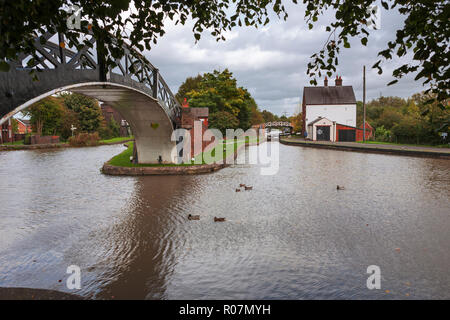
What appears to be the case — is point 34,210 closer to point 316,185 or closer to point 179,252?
point 179,252

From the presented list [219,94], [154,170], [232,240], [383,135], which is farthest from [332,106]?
[232,240]

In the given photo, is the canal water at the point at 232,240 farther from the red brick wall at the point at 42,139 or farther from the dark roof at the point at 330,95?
the dark roof at the point at 330,95

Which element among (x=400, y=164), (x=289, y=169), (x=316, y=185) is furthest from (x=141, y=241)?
(x=400, y=164)

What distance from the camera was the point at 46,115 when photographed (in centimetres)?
5359

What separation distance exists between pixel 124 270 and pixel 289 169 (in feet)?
51.0

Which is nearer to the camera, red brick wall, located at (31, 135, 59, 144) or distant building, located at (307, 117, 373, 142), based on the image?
red brick wall, located at (31, 135, 59, 144)

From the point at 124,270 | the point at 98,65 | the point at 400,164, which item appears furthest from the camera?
the point at 400,164

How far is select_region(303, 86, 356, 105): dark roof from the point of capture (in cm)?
5650

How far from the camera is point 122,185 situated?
51.3 ft

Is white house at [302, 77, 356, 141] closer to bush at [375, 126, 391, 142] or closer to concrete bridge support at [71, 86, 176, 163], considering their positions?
bush at [375, 126, 391, 142]

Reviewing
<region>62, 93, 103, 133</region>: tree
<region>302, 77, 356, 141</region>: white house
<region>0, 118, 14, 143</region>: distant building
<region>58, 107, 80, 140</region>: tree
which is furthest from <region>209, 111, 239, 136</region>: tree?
<region>0, 118, 14, 143</region>: distant building

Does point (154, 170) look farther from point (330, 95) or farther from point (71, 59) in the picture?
point (330, 95)

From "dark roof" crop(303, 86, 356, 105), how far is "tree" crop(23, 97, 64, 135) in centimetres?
4330

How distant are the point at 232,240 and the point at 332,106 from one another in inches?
2107
